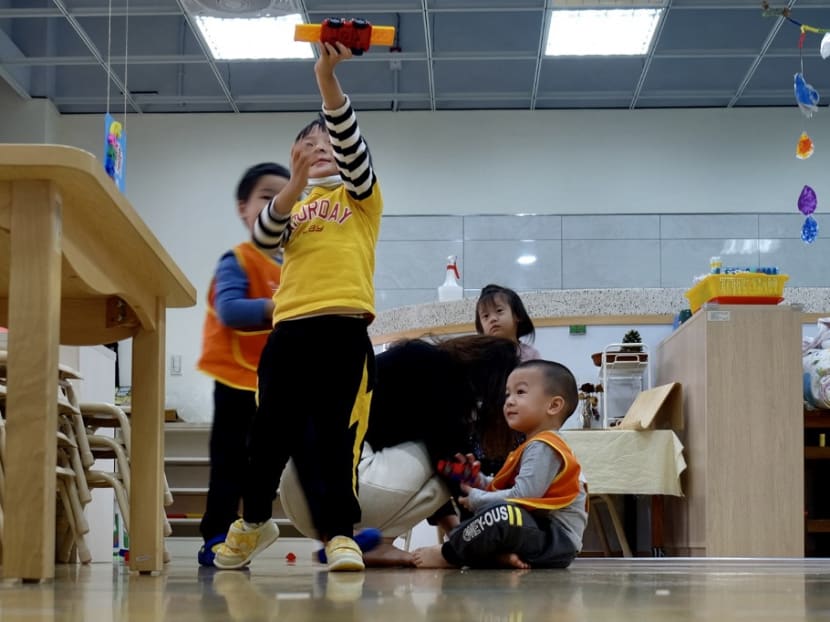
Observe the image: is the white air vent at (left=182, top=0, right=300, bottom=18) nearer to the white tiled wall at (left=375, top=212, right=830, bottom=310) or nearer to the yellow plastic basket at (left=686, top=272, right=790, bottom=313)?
the white tiled wall at (left=375, top=212, right=830, bottom=310)

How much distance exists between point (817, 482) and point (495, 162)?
6356mm

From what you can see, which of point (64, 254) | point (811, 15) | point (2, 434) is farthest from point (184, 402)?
point (64, 254)

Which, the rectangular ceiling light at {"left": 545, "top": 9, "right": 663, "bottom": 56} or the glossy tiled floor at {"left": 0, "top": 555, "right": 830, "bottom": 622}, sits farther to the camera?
the rectangular ceiling light at {"left": 545, "top": 9, "right": 663, "bottom": 56}

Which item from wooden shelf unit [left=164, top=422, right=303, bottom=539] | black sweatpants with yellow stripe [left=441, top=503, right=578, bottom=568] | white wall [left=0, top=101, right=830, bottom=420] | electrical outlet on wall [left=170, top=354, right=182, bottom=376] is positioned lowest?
wooden shelf unit [left=164, top=422, right=303, bottom=539]

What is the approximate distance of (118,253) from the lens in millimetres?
1852

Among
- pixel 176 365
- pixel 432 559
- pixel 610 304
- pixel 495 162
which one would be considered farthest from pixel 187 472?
pixel 432 559

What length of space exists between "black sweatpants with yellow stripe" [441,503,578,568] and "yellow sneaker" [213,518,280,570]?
411mm

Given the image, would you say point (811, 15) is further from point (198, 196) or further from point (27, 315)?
point (27, 315)

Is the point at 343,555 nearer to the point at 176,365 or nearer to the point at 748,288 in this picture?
the point at 748,288

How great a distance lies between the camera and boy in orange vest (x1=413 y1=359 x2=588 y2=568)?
8.09 feet

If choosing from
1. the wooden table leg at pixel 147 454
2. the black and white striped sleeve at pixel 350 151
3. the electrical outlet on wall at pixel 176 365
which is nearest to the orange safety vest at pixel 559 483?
the black and white striped sleeve at pixel 350 151

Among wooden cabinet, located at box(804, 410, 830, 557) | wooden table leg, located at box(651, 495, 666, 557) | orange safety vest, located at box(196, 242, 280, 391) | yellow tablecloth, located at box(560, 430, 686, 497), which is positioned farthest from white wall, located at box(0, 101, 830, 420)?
orange safety vest, located at box(196, 242, 280, 391)

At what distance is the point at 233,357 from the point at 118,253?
32.3 inches

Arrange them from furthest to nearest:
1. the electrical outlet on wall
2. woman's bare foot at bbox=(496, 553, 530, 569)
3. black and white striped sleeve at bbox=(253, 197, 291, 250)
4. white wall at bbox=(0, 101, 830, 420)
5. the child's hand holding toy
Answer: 1. white wall at bbox=(0, 101, 830, 420)
2. the electrical outlet on wall
3. the child's hand holding toy
4. woman's bare foot at bbox=(496, 553, 530, 569)
5. black and white striped sleeve at bbox=(253, 197, 291, 250)
